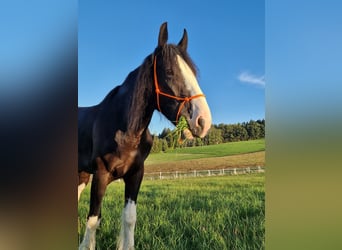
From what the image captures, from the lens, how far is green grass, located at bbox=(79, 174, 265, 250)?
2324 mm

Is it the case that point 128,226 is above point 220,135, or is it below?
below

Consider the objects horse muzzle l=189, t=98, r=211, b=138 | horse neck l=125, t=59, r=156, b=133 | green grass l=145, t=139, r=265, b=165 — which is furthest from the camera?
green grass l=145, t=139, r=265, b=165

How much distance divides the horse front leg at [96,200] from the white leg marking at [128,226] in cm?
16

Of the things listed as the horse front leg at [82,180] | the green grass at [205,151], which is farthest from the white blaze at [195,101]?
the horse front leg at [82,180]

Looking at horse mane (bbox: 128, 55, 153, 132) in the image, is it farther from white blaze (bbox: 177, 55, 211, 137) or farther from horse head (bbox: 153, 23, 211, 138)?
white blaze (bbox: 177, 55, 211, 137)

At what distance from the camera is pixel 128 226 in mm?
2320

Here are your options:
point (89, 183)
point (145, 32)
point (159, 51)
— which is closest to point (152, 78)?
point (159, 51)

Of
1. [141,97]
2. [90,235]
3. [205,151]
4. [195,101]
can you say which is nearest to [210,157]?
[205,151]

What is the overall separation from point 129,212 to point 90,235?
27 centimetres

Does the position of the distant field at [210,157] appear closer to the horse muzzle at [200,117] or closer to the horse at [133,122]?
the horse at [133,122]

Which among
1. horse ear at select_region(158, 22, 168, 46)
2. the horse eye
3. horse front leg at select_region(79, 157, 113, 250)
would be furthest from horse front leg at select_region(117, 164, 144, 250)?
horse ear at select_region(158, 22, 168, 46)

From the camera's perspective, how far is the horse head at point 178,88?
2127 mm

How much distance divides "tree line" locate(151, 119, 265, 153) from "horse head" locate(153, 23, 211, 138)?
0.17 meters

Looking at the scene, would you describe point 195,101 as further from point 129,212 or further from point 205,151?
point 129,212
